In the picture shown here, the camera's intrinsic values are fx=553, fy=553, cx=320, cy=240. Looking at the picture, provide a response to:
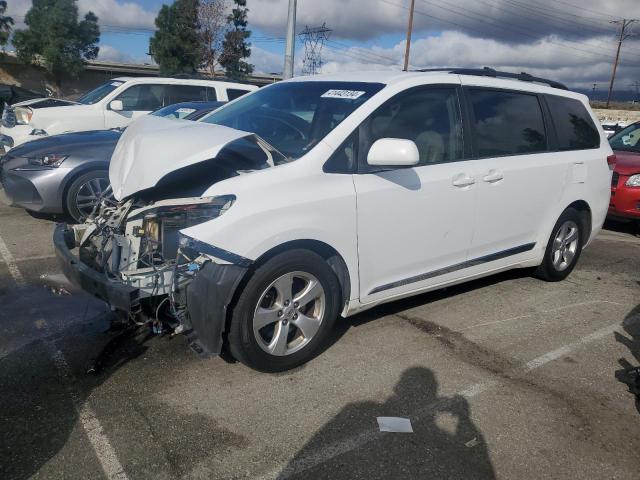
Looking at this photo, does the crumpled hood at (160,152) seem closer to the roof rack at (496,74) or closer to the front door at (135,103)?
the roof rack at (496,74)

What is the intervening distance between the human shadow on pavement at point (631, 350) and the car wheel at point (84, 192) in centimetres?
547

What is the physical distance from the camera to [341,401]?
3.22 m

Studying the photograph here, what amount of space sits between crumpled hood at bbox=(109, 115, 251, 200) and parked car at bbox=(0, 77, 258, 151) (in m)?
5.65

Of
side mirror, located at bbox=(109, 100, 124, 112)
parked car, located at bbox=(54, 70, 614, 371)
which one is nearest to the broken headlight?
parked car, located at bbox=(54, 70, 614, 371)

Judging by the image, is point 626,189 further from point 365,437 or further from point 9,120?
point 9,120

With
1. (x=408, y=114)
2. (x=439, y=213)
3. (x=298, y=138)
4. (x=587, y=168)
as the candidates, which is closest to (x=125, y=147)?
(x=298, y=138)

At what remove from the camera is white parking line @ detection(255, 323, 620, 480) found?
8.58 feet

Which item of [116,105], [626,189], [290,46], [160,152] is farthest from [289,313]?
[290,46]

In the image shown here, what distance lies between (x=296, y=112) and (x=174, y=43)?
38.7 m

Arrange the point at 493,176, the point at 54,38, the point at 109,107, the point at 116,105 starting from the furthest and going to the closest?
the point at 54,38, the point at 109,107, the point at 116,105, the point at 493,176

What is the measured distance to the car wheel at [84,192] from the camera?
6457mm

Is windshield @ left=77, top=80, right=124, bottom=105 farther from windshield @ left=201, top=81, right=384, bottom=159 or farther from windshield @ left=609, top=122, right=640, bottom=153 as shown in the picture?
windshield @ left=609, top=122, right=640, bottom=153

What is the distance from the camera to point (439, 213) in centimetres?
400

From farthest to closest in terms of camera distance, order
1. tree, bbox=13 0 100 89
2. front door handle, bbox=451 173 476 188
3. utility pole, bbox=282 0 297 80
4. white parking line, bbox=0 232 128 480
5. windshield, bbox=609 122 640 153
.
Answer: tree, bbox=13 0 100 89 < utility pole, bbox=282 0 297 80 < windshield, bbox=609 122 640 153 < front door handle, bbox=451 173 476 188 < white parking line, bbox=0 232 128 480
